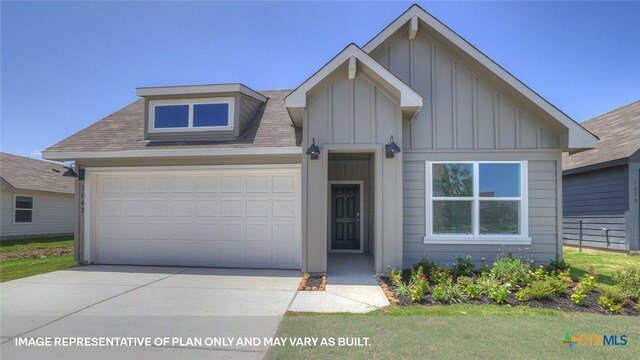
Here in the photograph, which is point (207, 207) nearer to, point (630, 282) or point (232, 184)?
point (232, 184)

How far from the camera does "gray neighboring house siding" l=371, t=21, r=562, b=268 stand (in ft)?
26.3

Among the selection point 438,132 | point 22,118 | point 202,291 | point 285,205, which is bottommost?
point 202,291

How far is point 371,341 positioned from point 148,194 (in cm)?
741

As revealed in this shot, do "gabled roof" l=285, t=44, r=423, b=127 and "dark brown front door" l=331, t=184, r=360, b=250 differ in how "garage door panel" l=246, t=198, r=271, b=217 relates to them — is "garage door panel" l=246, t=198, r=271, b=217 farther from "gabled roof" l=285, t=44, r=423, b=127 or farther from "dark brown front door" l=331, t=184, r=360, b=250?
"dark brown front door" l=331, t=184, r=360, b=250

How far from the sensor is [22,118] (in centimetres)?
1769

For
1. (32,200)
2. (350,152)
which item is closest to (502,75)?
(350,152)

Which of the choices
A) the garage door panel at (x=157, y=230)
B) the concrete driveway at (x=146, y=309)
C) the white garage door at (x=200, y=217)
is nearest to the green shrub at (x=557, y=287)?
the concrete driveway at (x=146, y=309)

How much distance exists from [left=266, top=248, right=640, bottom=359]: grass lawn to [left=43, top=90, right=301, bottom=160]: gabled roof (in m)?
4.57

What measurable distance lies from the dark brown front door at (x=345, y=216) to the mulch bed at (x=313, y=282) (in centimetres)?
362

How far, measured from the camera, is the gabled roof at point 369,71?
23.7ft

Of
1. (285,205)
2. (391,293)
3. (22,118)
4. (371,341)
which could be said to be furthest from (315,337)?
(22,118)

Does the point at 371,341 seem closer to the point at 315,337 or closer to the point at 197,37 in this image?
the point at 315,337

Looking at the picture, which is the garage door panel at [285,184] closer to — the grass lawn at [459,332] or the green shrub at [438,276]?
the green shrub at [438,276]

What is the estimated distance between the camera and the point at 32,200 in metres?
18.3
